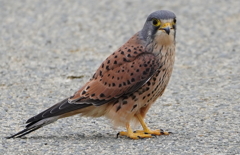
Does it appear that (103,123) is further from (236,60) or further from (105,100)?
(236,60)

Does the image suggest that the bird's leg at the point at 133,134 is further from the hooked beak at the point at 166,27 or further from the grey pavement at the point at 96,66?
the hooked beak at the point at 166,27

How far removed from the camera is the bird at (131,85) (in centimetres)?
571

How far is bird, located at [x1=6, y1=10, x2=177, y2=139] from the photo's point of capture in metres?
5.71

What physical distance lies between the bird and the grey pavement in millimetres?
213

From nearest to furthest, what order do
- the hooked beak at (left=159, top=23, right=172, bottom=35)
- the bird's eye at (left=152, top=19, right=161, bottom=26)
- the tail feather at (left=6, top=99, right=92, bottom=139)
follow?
the tail feather at (left=6, top=99, right=92, bottom=139) → the hooked beak at (left=159, top=23, right=172, bottom=35) → the bird's eye at (left=152, top=19, right=161, bottom=26)

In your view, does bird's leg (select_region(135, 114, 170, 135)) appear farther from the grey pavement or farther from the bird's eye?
the bird's eye

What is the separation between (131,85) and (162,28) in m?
0.63

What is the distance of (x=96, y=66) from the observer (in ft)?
27.2

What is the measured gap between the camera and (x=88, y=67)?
827cm

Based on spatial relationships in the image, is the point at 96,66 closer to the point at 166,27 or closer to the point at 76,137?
the point at 76,137

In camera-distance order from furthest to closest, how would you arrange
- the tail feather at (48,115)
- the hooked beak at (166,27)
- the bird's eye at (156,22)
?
the bird's eye at (156,22)
the hooked beak at (166,27)
the tail feather at (48,115)

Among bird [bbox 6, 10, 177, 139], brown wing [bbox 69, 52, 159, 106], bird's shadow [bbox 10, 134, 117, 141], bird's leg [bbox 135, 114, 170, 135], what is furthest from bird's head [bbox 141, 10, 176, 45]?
bird's shadow [bbox 10, 134, 117, 141]

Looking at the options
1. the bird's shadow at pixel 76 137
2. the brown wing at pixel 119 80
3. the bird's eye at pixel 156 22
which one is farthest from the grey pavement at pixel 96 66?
the bird's eye at pixel 156 22

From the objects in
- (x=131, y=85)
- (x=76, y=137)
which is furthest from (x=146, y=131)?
(x=76, y=137)
